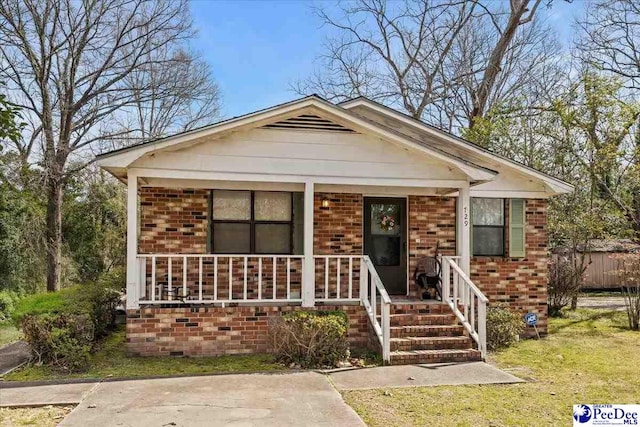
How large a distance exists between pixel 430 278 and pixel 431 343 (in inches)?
74.6

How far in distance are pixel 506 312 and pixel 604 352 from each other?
5.79 feet

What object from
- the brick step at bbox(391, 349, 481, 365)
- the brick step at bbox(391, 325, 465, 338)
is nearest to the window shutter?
the brick step at bbox(391, 325, 465, 338)

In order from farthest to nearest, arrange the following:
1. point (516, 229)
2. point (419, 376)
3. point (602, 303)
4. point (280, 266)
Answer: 1. point (602, 303)
2. point (516, 229)
3. point (280, 266)
4. point (419, 376)

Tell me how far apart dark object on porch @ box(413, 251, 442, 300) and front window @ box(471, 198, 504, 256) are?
1416 mm

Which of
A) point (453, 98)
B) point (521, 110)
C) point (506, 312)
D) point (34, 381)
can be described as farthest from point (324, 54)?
point (34, 381)

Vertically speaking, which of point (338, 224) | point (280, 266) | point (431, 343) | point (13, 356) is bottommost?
point (13, 356)

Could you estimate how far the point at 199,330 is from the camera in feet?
26.8

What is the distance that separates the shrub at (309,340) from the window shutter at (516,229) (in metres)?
4.95

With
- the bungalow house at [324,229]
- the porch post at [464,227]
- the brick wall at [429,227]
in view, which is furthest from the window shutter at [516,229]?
the porch post at [464,227]

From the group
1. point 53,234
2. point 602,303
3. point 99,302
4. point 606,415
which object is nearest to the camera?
point 606,415

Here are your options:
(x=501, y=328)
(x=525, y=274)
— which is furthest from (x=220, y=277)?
(x=525, y=274)

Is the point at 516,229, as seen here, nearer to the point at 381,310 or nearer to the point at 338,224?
the point at 338,224

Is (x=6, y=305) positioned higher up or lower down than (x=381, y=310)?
lower down

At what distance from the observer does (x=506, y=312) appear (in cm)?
942
